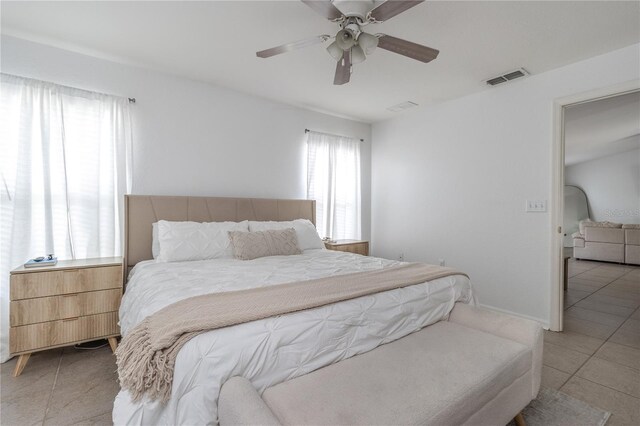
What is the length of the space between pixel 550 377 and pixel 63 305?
3540 millimetres

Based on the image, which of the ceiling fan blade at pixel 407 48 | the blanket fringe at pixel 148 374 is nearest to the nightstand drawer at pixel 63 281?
the blanket fringe at pixel 148 374

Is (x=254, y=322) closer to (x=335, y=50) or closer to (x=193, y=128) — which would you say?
(x=335, y=50)

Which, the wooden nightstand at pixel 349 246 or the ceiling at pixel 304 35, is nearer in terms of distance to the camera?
the ceiling at pixel 304 35

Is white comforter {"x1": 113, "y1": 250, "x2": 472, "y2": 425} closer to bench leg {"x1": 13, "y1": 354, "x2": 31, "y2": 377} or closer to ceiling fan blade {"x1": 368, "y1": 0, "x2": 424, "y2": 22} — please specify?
bench leg {"x1": 13, "y1": 354, "x2": 31, "y2": 377}

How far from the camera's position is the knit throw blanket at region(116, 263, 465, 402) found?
1.11 metres

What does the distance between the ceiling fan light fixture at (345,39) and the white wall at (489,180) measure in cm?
228

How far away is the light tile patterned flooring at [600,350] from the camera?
187cm

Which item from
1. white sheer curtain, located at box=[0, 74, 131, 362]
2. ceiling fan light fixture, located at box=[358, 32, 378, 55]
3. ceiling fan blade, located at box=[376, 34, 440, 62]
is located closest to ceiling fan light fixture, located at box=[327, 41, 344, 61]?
ceiling fan light fixture, located at box=[358, 32, 378, 55]

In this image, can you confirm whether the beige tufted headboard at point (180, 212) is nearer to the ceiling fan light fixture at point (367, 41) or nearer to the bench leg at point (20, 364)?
the bench leg at point (20, 364)

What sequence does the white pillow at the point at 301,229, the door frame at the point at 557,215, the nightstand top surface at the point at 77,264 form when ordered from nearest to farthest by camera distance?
1. the nightstand top surface at the point at 77,264
2. the door frame at the point at 557,215
3. the white pillow at the point at 301,229

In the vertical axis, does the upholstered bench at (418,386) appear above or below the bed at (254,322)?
below

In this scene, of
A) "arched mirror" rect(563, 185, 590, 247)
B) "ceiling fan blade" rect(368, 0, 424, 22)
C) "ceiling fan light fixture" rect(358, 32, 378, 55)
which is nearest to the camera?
"ceiling fan blade" rect(368, 0, 424, 22)

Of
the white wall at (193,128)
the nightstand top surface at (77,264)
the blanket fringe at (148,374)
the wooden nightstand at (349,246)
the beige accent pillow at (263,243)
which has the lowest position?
the blanket fringe at (148,374)

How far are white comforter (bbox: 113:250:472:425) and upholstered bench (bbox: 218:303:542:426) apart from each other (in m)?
0.06
